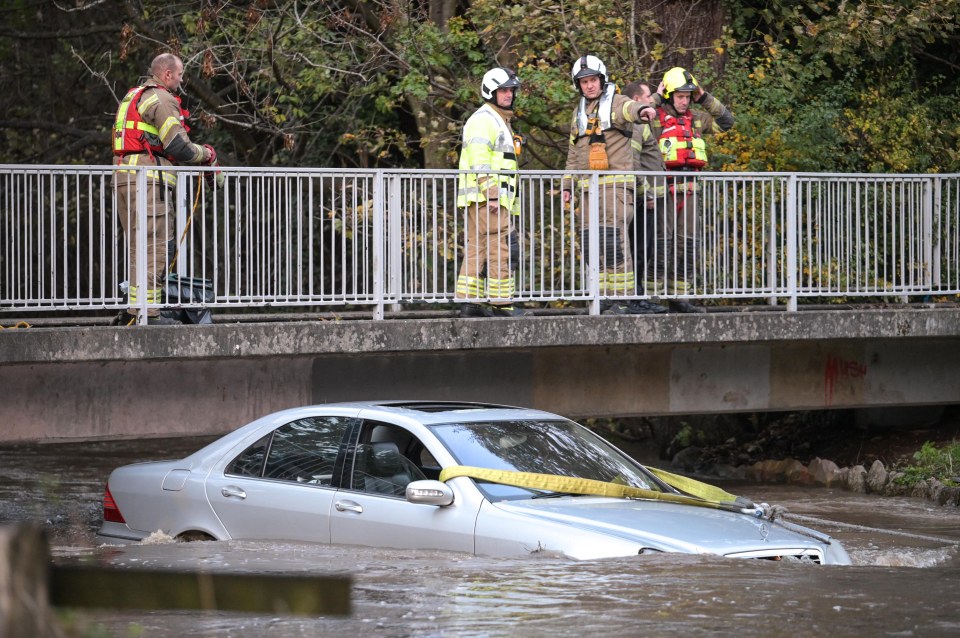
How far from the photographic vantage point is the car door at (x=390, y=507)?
6.92 metres

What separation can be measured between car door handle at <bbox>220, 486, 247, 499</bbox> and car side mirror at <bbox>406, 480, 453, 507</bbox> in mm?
1390

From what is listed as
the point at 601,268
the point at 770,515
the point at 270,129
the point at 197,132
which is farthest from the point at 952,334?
the point at 197,132

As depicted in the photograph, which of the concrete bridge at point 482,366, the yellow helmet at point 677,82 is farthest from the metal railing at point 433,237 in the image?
the yellow helmet at point 677,82

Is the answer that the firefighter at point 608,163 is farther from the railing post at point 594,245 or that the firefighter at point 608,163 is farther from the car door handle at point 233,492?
the car door handle at point 233,492

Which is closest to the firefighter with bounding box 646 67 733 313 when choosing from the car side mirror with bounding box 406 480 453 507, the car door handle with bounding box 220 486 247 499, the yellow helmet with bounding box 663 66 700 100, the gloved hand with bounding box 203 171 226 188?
the yellow helmet with bounding box 663 66 700 100

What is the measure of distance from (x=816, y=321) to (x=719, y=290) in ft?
2.99

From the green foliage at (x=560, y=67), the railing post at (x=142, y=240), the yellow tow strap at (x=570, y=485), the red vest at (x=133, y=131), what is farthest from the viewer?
the green foliage at (x=560, y=67)

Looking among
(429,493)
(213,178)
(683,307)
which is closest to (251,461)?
(429,493)

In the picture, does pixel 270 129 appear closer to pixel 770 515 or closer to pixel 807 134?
pixel 807 134

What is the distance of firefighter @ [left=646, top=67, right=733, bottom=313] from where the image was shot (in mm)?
12055

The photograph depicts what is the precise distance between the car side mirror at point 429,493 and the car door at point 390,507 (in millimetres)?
83

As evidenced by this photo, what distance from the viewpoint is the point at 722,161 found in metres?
15.3

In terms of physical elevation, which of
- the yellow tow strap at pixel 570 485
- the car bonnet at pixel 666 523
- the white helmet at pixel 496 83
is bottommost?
the car bonnet at pixel 666 523

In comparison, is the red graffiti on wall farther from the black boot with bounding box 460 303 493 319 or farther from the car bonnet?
the car bonnet
